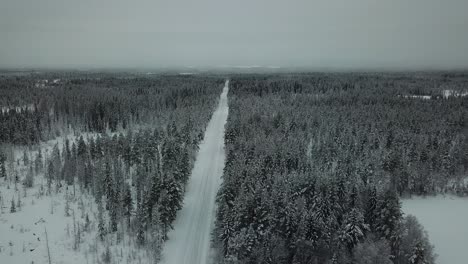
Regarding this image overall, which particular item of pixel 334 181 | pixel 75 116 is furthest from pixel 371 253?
pixel 75 116

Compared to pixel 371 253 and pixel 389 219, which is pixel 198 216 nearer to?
pixel 371 253

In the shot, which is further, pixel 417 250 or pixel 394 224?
pixel 394 224

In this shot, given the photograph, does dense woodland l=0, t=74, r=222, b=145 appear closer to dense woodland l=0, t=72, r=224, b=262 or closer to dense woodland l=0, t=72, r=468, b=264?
dense woodland l=0, t=72, r=224, b=262

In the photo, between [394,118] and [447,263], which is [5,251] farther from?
[394,118]

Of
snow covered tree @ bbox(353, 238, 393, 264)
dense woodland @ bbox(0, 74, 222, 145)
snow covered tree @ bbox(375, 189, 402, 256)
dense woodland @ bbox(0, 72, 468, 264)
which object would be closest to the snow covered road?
dense woodland @ bbox(0, 72, 468, 264)

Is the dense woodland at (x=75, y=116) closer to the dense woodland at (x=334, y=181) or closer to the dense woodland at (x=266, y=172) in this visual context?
the dense woodland at (x=266, y=172)


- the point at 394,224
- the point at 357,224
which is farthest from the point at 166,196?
the point at 394,224
